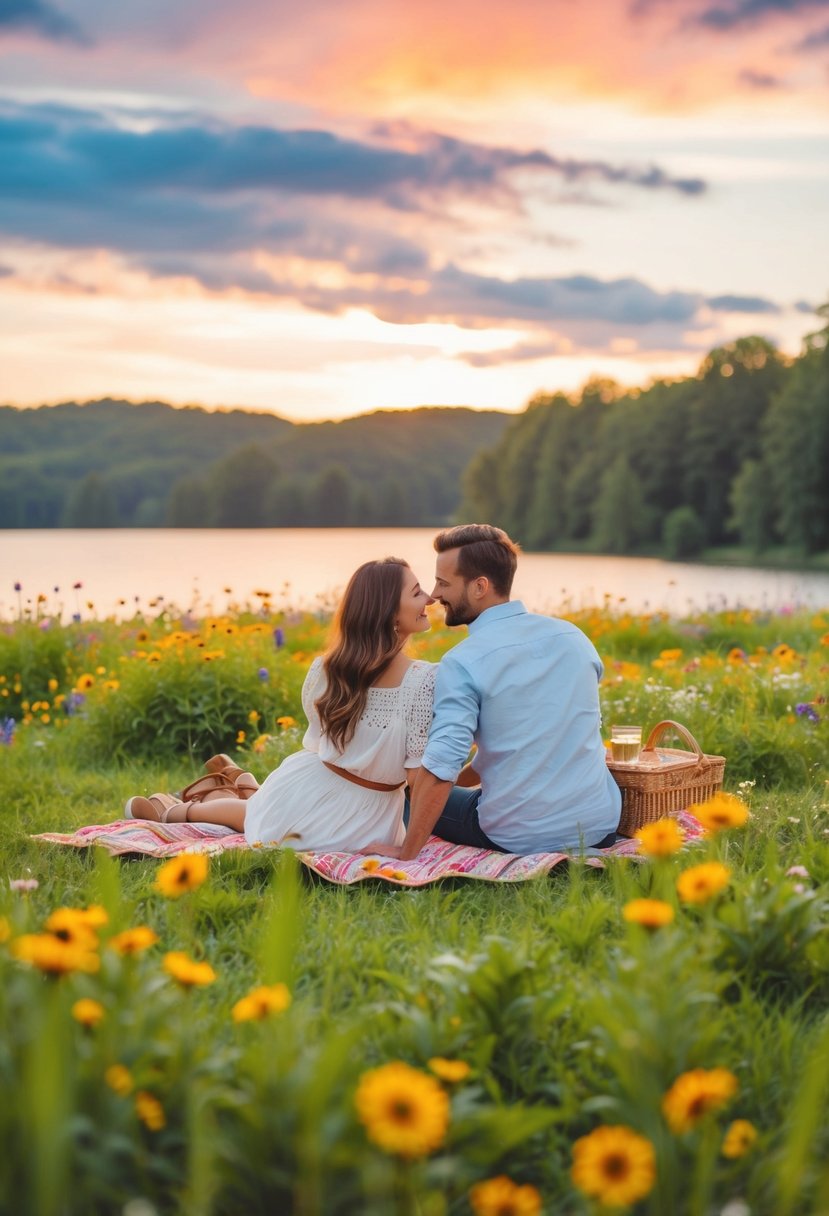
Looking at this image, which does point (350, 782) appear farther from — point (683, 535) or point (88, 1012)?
point (683, 535)

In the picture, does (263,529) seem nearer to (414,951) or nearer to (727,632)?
(727,632)

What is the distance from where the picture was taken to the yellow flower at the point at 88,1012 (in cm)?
192

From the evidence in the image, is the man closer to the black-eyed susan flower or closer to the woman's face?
the woman's face

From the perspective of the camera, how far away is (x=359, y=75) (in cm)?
1005

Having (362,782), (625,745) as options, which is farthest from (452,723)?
(625,745)

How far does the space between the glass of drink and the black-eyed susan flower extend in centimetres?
322

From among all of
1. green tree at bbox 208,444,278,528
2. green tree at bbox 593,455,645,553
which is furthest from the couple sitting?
green tree at bbox 208,444,278,528

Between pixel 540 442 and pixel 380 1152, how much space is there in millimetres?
81673

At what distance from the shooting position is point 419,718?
15.1 ft

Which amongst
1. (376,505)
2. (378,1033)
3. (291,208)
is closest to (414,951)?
(378,1033)

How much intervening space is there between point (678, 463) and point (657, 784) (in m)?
67.1

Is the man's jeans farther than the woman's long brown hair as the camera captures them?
Yes

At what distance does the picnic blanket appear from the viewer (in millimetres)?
4305

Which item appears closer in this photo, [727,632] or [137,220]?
[727,632]
